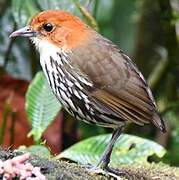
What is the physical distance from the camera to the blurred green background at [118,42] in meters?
5.15

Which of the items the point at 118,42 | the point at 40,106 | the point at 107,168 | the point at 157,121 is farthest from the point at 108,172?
the point at 118,42

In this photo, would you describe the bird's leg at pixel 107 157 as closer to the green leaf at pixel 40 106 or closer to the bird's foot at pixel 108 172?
the bird's foot at pixel 108 172

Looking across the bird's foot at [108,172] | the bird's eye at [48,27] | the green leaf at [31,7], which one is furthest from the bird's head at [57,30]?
the green leaf at [31,7]

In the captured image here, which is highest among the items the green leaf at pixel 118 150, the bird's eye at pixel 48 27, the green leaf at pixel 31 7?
the bird's eye at pixel 48 27

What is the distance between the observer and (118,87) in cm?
388

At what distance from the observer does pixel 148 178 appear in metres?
3.92

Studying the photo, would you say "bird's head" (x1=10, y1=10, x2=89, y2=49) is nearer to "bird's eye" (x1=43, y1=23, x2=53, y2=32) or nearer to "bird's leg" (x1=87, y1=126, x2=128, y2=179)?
"bird's eye" (x1=43, y1=23, x2=53, y2=32)

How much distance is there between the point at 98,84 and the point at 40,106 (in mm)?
984

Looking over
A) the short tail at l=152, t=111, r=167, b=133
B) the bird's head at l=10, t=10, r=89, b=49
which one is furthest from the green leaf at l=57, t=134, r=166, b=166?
the bird's head at l=10, t=10, r=89, b=49

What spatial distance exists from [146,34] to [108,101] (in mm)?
3205

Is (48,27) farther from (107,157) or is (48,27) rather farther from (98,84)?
(107,157)

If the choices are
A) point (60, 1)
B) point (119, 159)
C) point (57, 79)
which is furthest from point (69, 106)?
point (60, 1)

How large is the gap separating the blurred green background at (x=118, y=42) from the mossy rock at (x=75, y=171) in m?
1.10

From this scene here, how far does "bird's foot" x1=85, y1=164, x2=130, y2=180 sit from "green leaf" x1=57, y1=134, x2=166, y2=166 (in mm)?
555
